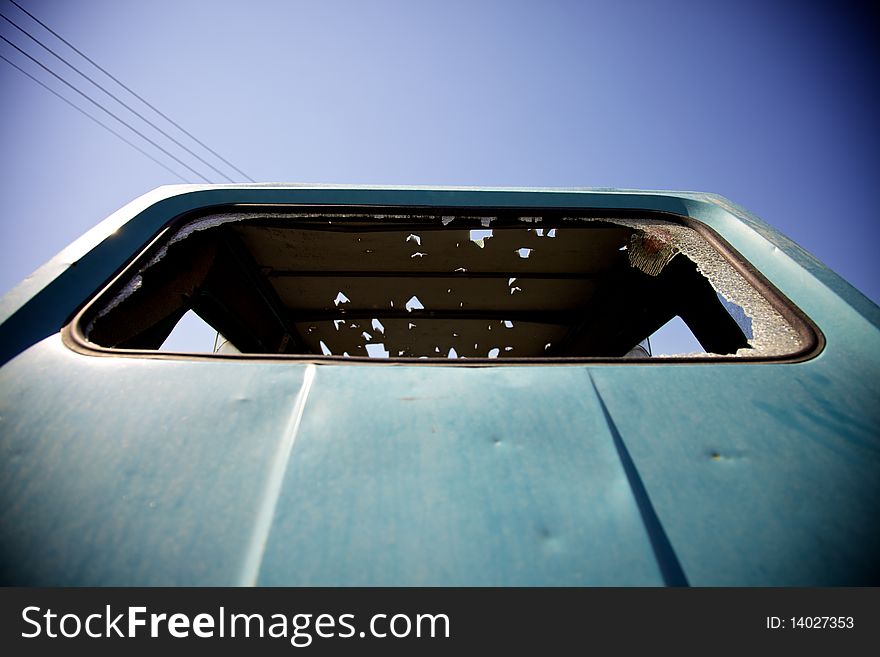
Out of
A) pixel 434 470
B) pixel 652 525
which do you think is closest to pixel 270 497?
pixel 434 470

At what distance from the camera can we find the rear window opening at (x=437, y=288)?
4.33 feet

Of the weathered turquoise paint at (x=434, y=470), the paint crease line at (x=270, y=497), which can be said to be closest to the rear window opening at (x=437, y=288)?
the weathered turquoise paint at (x=434, y=470)

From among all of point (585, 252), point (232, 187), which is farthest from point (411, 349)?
point (232, 187)

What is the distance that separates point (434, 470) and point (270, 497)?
0.92 ft

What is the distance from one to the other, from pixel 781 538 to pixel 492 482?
18.0 inches

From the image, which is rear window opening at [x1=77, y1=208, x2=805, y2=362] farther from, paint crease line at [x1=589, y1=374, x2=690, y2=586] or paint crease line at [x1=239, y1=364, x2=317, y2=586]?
paint crease line at [x1=239, y1=364, x2=317, y2=586]

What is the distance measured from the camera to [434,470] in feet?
2.26

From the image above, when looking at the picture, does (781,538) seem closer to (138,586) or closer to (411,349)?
(138,586)

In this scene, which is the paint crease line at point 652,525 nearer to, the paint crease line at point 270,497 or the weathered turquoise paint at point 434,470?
the weathered turquoise paint at point 434,470

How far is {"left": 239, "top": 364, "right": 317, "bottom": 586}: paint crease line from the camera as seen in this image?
1.88 ft

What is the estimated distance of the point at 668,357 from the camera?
36.6 inches

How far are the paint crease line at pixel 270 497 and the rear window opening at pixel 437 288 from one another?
2.22 feet
